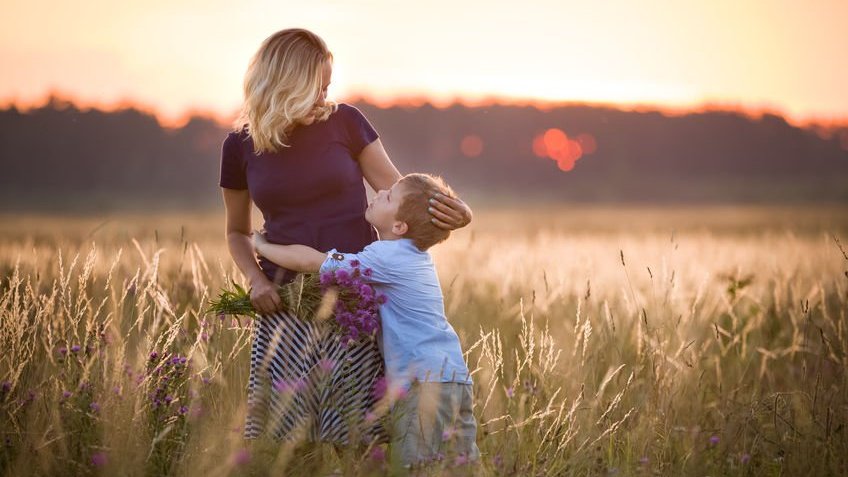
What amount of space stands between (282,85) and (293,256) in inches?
25.6

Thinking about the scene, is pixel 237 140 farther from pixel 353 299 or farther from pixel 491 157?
pixel 491 157

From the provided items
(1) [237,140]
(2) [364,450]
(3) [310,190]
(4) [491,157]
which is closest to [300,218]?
(3) [310,190]

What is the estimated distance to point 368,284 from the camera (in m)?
3.14

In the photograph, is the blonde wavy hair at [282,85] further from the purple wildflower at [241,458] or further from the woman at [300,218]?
the purple wildflower at [241,458]

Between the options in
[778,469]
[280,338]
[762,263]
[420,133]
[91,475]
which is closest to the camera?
[91,475]

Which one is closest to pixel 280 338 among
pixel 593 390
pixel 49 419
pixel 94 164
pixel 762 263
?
pixel 49 419

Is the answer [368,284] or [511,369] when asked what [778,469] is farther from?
[368,284]

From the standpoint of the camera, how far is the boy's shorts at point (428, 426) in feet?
10.0

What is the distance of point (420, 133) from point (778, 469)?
6292 cm

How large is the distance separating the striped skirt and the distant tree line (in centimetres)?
4984

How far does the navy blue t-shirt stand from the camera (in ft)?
10.8

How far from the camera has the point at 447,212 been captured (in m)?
3.19

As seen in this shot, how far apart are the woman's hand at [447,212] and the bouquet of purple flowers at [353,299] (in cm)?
32

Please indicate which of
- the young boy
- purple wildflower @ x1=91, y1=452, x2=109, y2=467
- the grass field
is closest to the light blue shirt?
the young boy
